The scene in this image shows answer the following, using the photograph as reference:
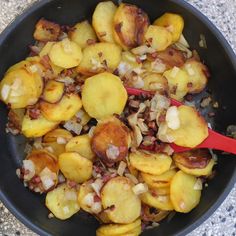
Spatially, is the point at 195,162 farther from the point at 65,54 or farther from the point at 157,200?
the point at 65,54

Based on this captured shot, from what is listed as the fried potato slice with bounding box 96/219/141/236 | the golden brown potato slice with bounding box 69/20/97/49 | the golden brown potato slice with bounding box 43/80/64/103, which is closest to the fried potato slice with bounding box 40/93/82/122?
the golden brown potato slice with bounding box 43/80/64/103

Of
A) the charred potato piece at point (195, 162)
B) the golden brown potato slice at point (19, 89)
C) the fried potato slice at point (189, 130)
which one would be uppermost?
the golden brown potato slice at point (19, 89)

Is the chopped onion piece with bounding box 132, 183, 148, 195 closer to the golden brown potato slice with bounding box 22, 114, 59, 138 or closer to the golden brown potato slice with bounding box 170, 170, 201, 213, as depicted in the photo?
the golden brown potato slice with bounding box 170, 170, 201, 213

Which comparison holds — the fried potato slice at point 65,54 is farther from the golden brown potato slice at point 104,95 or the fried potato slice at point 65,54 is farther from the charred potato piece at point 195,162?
the charred potato piece at point 195,162

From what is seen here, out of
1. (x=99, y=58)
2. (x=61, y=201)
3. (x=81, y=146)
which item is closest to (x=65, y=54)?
(x=99, y=58)

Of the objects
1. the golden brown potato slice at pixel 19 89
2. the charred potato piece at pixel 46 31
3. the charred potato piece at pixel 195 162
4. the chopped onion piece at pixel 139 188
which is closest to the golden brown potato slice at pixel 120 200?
the chopped onion piece at pixel 139 188
